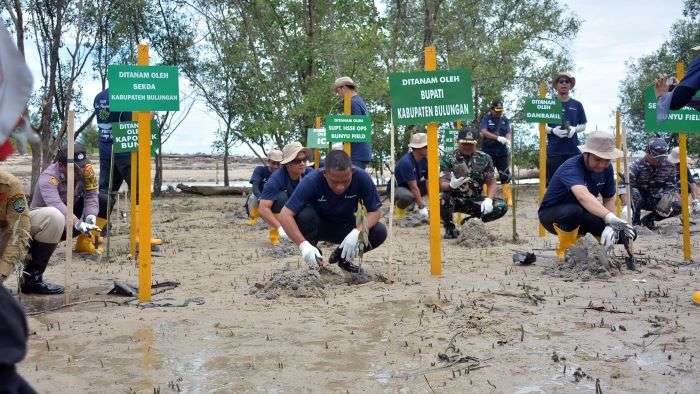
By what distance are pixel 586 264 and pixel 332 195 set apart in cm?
232

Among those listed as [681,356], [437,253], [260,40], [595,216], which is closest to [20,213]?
[437,253]

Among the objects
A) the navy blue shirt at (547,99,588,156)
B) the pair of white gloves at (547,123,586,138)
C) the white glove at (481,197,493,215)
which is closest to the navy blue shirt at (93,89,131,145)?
the white glove at (481,197,493,215)

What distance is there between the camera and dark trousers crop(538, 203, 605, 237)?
704cm

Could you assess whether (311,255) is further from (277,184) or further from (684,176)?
(684,176)

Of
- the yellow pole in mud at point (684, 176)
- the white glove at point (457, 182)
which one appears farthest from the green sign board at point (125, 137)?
the yellow pole in mud at point (684, 176)

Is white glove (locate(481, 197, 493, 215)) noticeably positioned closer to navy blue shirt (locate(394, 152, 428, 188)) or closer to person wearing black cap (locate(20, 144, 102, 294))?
navy blue shirt (locate(394, 152, 428, 188))

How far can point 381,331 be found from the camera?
477cm

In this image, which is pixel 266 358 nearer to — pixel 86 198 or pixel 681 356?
pixel 681 356

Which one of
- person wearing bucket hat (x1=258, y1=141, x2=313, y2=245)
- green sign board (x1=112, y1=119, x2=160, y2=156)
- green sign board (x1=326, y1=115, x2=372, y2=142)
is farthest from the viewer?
green sign board (x1=326, y1=115, x2=372, y2=142)

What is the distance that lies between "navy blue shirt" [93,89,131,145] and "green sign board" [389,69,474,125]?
3.67 meters

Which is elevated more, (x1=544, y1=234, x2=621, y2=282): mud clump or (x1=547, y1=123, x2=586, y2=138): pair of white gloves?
(x1=547, y1=123, x2=586, y2=138): pair of white gloves

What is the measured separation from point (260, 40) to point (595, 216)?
11390mm

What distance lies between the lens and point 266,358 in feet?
13.9


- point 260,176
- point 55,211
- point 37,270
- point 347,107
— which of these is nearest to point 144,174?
point 55,211
